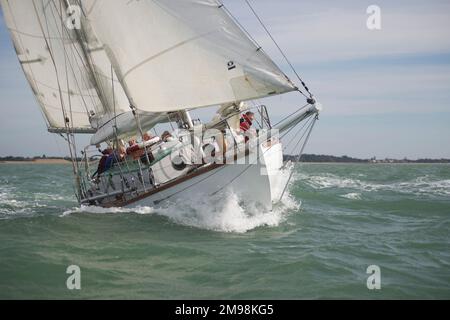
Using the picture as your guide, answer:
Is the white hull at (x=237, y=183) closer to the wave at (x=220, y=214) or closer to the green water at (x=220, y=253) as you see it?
the wave at (x=220, y=214)

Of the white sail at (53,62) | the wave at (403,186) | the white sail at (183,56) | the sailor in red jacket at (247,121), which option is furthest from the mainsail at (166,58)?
the wave at (403,186)

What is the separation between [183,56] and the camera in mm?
13266

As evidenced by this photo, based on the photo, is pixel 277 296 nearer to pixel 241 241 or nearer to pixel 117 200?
pixel 241 241

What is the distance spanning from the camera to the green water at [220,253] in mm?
8953

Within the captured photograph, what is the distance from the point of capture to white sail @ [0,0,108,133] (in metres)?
20.0

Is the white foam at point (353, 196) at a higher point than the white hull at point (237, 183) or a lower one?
lower

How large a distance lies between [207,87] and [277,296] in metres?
5.95

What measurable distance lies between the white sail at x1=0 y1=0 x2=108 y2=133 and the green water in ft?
17.6

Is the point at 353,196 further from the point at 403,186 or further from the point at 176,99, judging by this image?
the point at 176,99

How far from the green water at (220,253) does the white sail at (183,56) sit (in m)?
2.86

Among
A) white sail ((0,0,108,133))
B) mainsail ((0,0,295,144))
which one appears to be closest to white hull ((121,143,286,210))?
mainsail ((0,0,295,144))

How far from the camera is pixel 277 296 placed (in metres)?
8.62

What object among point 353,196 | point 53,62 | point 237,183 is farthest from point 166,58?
point 353,196
